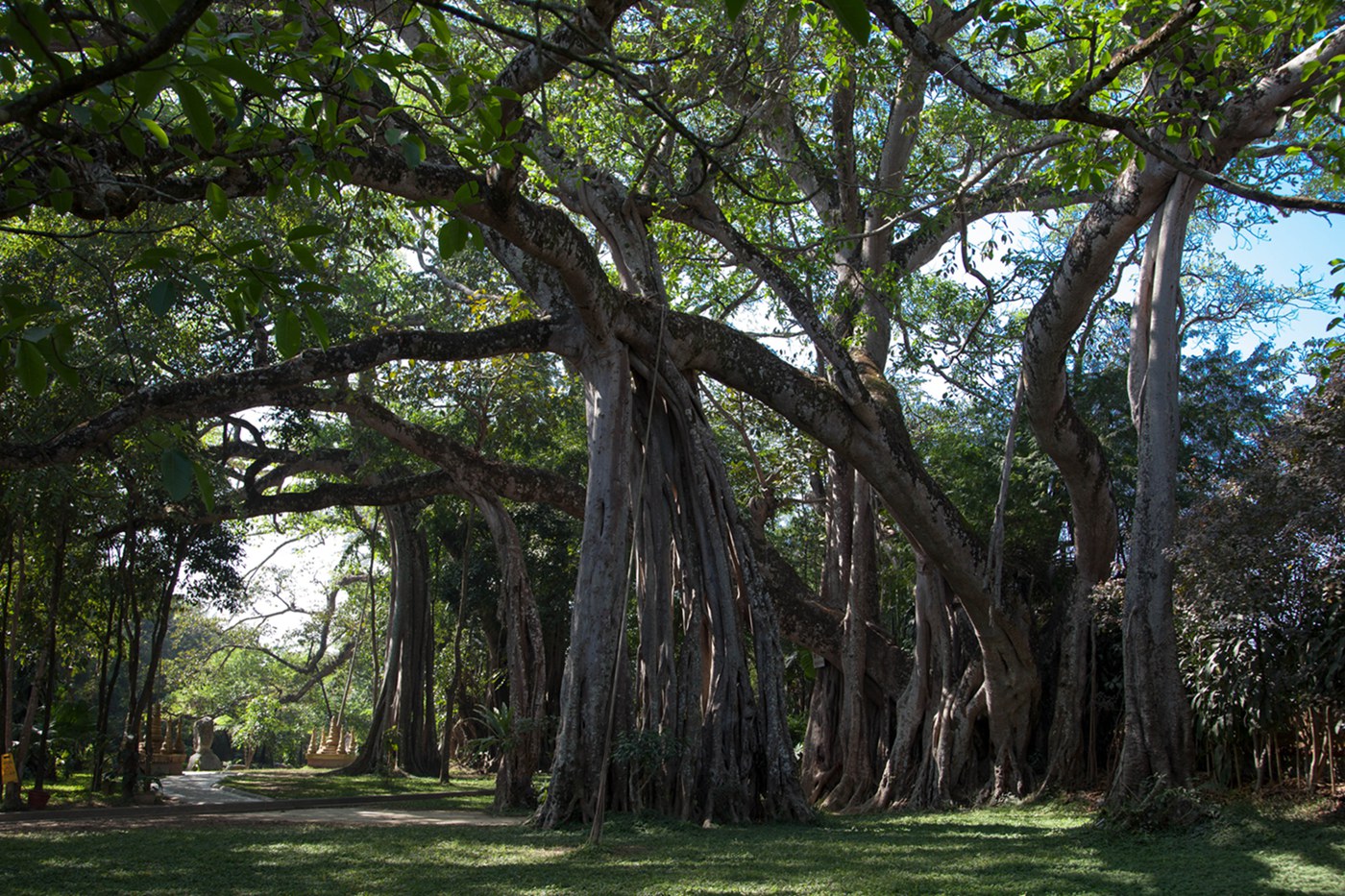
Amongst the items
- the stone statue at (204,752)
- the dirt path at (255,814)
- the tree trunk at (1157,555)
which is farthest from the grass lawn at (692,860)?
the stone statue at (204,752)

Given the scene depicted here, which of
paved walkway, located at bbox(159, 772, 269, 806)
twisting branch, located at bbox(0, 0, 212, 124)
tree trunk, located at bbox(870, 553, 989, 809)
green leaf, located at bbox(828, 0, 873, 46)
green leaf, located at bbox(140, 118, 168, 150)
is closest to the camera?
green leaf, located at bbox(828, 0, 873, 46)

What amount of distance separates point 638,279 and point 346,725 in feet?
63.2

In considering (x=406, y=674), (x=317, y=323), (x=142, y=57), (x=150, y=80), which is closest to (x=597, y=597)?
(x=317, y=323)

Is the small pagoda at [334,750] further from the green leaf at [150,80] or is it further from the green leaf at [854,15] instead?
the green leaf at [854,15]

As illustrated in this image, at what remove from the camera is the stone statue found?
20.8m

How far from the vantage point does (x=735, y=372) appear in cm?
822

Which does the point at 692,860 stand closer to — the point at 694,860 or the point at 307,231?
the point at 694,860

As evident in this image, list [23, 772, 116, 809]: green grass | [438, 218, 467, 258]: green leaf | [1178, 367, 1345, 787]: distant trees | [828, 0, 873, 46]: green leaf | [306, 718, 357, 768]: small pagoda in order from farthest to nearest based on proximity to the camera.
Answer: [306, 718, 357, 768]: small pagoda, [23, 772, 116, 809]: green grass, [1178, 367, 1345, 787]: distant trees, [438, 218, 467, 258]: green leaf, [828, 0, 873, 46]: green leaf

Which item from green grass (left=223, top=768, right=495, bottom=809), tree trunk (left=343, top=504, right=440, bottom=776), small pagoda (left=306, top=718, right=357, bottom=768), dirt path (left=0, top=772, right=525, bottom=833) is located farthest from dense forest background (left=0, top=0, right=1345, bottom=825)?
small pagoda (left=306, top=718, right=357, bottom=768)

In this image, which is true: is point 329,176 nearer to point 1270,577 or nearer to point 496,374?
point 1270,577

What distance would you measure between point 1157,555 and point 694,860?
3702 millimetres

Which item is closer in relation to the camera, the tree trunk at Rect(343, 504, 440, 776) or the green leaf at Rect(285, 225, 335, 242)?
the green leaf at Rect(285, 225, 335, 242)

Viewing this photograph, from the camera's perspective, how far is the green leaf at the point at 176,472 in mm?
1996

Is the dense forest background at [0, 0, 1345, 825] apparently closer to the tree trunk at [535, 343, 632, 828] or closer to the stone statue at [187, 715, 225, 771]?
the tree trunk at [535, 343, 632, 828]
